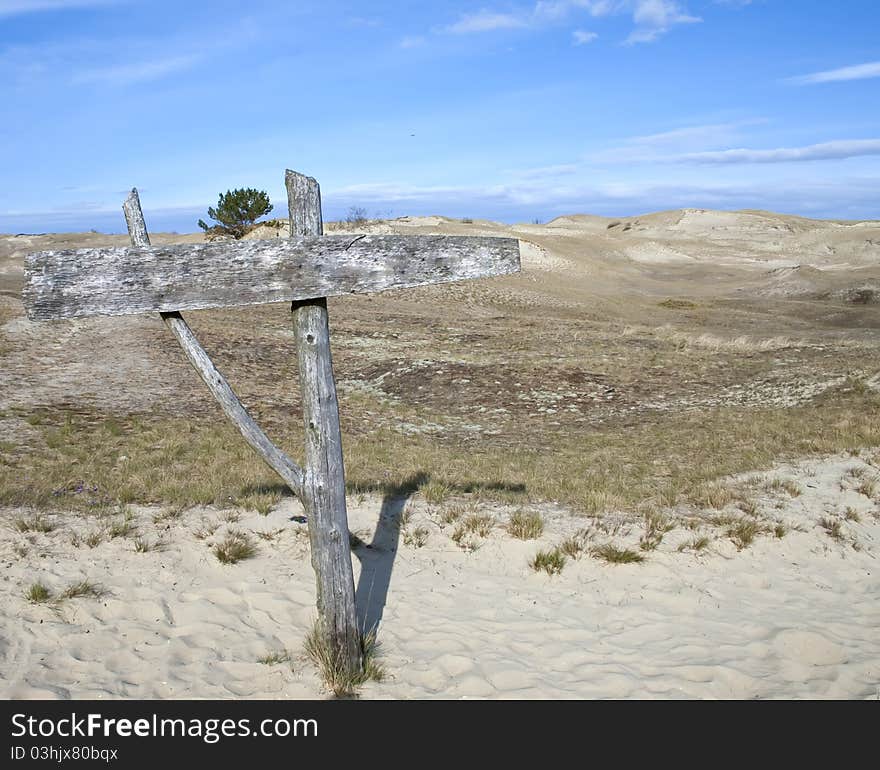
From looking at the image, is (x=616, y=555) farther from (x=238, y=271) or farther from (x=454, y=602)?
(x=238, y=271)

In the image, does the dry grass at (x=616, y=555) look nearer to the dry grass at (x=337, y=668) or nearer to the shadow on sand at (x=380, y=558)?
the shadow on sand at (x=380, y=558)

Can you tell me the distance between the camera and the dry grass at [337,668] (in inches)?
175

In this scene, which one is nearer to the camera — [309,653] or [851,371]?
[309,653]

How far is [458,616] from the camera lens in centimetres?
551

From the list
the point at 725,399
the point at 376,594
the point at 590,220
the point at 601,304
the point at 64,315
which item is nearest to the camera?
the point at 64,315

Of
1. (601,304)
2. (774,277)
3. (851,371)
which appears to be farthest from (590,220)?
(851,371)

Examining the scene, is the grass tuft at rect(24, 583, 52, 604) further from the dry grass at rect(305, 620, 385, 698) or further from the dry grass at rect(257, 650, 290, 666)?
the dry grass at rect(305, 620, 385, 698)

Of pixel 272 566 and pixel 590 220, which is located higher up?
pixel 590 220

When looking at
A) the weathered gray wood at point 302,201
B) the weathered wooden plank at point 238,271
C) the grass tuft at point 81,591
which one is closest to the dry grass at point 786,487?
the weathered wooden plank at point 238,271

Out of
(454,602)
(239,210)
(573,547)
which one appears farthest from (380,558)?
(239,210)

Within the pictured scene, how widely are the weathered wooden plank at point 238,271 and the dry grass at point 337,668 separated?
6.92 feet

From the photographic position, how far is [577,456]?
33.9ft

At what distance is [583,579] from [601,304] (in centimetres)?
2631
